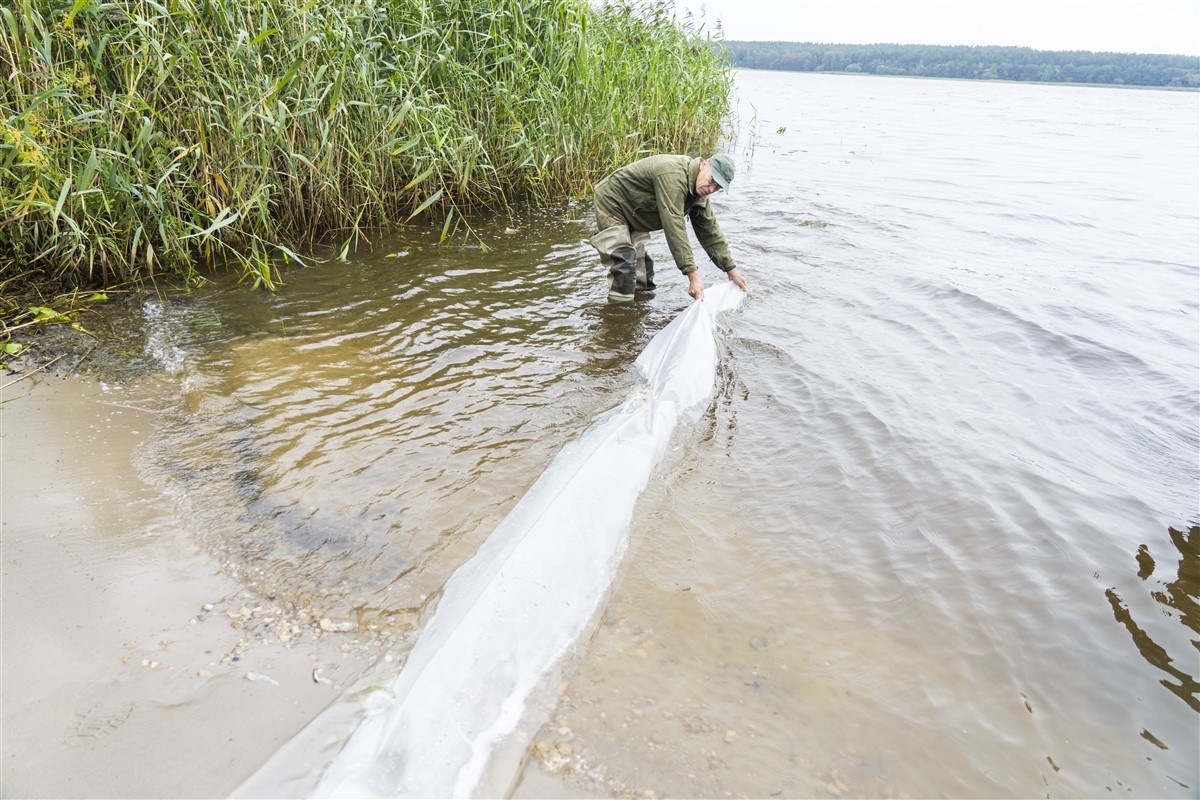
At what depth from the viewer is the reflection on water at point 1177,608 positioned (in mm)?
2307

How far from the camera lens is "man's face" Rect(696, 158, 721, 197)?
4.39m

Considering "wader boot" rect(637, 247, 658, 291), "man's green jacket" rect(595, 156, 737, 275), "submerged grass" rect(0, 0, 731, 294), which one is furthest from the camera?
"wader boot" rect(637, 247, 658, 291)

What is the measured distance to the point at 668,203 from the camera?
15.0 feet

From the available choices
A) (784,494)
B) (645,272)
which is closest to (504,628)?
(784,494)

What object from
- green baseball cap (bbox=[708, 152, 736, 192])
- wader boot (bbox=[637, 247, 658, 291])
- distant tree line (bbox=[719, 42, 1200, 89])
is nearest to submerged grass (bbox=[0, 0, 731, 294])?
wader boot (bbox=[637, 247, 658, 291])

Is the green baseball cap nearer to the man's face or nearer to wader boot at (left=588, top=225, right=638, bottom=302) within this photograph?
the man's face

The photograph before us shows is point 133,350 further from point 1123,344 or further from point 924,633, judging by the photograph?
point 1123,344

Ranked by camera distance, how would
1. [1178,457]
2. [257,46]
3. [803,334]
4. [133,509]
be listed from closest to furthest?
[133,509] → [1178,457] → [257,46] → [803,334]

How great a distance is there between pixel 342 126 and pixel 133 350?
2289 mm

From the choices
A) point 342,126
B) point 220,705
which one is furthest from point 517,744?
point 342,126

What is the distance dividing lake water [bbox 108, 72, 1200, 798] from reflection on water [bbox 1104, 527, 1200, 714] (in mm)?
12

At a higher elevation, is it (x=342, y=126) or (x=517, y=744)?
(x=342, y=126)

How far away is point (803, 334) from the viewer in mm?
4902

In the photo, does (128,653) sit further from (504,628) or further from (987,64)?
(987,64)
